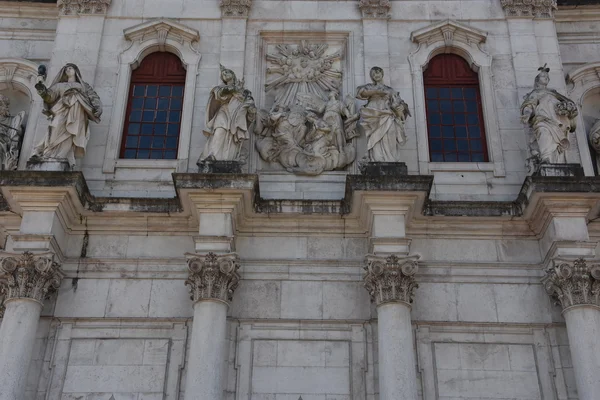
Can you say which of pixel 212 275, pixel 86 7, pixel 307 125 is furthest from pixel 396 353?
pixel 86 7

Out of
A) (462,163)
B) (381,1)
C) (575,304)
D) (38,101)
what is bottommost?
(575,304)

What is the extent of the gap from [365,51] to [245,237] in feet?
16.6

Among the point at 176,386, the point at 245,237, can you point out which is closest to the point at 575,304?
the point at 245,237

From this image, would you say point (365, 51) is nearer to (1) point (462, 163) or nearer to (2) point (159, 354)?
(1) point (462, 163)

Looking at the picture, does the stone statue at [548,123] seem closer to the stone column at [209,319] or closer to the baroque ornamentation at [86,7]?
the stone column at [209,319]

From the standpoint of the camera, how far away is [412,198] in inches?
537

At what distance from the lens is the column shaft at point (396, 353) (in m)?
12.1

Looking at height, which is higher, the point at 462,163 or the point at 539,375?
the point at 462,163

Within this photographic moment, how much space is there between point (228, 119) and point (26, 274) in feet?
14.8

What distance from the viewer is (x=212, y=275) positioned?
13.1m

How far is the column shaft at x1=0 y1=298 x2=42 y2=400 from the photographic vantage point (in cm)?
1225

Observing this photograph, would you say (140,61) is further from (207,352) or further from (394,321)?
(394,321)

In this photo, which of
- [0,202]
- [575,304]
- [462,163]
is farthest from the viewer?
[462,163]

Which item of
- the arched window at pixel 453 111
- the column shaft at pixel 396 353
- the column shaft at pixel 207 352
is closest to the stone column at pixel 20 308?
the column shaft at pixel 207 352
